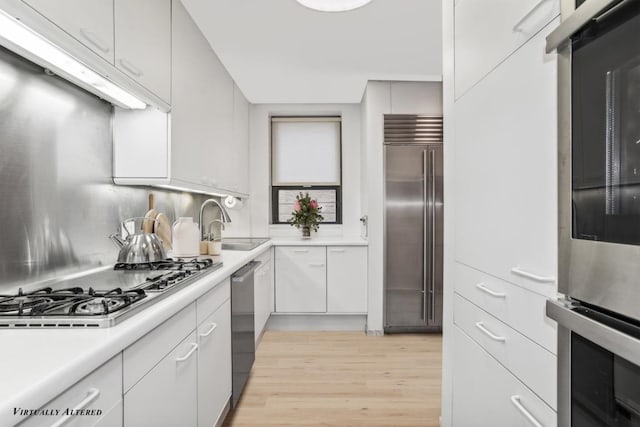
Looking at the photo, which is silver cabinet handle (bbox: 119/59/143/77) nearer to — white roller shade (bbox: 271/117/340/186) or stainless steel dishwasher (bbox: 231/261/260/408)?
stainless steel dishwasher (bbox: 231/261/260/408)

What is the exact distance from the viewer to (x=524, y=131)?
1081 mm

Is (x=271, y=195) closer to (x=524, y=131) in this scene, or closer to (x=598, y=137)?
(x=524, y=131)

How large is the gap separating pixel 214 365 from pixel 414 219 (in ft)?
7.86

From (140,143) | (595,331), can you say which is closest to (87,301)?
(140,143)

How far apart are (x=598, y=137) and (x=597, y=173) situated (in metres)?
0.07

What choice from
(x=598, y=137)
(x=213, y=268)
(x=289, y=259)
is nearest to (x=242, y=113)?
(x=289, y=259)

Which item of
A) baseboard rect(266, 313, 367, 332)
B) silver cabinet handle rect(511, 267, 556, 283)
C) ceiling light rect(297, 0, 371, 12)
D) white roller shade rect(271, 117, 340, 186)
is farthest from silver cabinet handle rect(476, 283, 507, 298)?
white roller shade rect(271, 117, 340, 186)

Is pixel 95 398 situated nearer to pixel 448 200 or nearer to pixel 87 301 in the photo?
pixel 87 301

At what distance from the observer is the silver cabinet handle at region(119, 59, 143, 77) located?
1.48 m

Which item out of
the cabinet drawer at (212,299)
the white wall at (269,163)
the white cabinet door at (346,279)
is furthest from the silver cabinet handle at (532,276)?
the white wall at (269,163)

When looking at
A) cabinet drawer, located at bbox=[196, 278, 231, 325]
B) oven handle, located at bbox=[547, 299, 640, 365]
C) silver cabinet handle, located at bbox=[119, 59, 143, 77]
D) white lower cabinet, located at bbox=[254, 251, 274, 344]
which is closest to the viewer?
oven handle, located at bbox=[547, 299, 640, 365]

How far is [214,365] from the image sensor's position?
179cm

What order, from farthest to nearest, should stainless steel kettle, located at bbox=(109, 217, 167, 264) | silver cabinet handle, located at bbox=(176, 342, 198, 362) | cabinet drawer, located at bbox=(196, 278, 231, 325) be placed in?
stainless steel kettle, located at bbox=(109, 217, 167, 264), cabinet drawer, located at bbox=(196, 278, 231, 325), silver cabinet handle, located at bbox=(176, 342, 198, 362)

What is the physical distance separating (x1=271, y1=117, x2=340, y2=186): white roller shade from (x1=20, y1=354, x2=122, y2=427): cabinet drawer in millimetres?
3590
